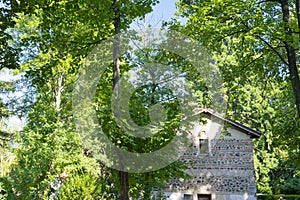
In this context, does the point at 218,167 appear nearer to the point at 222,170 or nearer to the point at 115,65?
the point at 222,170

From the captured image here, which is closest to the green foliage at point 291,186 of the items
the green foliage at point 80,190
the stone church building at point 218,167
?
the stone church building at point 218,167

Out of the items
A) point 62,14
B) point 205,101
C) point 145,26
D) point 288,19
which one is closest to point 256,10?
point 288,19

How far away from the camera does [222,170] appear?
14.4 metres

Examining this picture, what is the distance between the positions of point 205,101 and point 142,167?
3.47 m

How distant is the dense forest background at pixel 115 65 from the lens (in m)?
5.51

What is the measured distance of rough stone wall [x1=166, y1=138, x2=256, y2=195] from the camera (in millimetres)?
14086

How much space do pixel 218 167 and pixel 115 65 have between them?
1019 centimetres

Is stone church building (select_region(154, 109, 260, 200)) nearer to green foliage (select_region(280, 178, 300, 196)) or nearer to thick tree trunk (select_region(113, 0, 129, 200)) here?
thick tree trunk (select_region(113, 0, 129, 200))

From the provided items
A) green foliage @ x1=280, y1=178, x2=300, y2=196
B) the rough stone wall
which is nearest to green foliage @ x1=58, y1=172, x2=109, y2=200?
the rough stone wall

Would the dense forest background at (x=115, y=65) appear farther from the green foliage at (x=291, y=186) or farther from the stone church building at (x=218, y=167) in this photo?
the green foliage at (x=291, y=186)

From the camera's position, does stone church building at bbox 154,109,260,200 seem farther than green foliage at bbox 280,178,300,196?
No

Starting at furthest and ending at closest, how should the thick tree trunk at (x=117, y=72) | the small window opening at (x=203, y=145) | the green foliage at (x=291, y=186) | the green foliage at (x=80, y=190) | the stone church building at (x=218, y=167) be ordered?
the green foliage at (x=291, y=186) → the small window opening at (x=203, y=145) → the stone church building at (x=218, y=167) → the green foliage at (x=80, y=190) → the thick tree trunk at (x=117, y=72)

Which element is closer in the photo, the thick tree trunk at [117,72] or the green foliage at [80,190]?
the thick tree trunk at [117,72]

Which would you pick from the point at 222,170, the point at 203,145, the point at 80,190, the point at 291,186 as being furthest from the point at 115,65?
the point at 291,186
